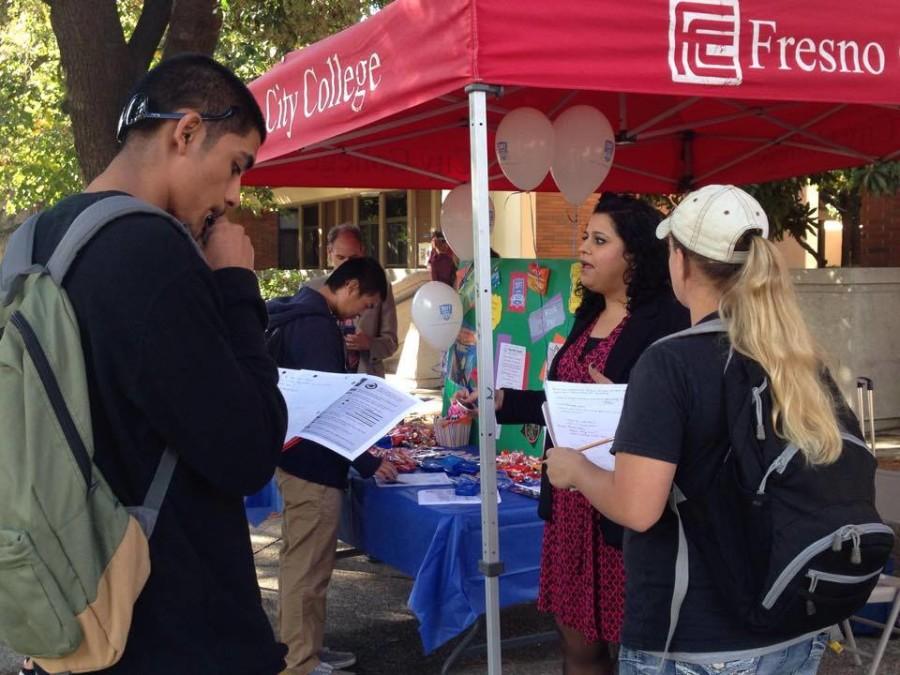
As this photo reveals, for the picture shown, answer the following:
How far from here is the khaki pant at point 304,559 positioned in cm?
402

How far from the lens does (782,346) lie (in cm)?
192

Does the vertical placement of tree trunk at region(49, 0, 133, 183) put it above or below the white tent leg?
above

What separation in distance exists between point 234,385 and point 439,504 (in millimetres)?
2490

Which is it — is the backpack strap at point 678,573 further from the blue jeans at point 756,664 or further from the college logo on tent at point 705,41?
the college logo on tent at point 705,41

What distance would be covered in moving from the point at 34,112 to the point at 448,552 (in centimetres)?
1252

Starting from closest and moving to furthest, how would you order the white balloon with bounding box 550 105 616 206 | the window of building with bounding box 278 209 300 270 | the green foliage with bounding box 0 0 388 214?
the white balloon with bounding box 550 105 616 206
the green foliage with bounding box 0 0 388 214
the window of building with bounding box 278 209 300 270

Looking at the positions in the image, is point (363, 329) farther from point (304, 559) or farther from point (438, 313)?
point (304, 559)

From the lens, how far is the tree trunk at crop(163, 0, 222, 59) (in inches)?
306

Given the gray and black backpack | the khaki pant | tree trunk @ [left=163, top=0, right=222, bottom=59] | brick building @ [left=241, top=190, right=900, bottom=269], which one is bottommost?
the khaki pant

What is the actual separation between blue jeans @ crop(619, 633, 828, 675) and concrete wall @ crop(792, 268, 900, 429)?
8.31 m

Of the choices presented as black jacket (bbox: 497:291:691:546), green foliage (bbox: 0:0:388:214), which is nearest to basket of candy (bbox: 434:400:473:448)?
black jacket (bbox: 497:291:691:546)

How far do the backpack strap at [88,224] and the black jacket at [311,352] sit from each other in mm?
2488

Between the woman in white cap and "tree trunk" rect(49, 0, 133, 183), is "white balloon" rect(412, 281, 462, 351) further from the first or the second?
"tree trunk" rect(49, 0, 133, 183)

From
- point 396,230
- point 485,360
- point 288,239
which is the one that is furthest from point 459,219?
point 288,239
